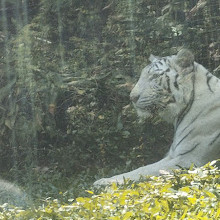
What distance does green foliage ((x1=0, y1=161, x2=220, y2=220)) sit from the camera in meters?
3.17

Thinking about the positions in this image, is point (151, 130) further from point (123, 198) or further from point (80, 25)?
point (123, 198)

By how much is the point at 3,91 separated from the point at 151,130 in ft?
5.62

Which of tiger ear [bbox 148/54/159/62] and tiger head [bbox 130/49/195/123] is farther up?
tiger ear [bbox 148/54/159/62]

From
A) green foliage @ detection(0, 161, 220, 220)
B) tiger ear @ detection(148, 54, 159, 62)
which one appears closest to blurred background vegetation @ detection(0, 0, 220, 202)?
tiger ear @ detection(148, 54, 159, 62)

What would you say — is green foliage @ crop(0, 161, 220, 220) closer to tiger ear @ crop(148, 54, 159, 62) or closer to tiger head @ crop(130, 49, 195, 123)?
tiger head @ crop(130, 49, 195, 123)

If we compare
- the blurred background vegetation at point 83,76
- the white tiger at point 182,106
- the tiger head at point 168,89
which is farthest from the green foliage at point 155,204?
the blurred background vegetation at point 83,76

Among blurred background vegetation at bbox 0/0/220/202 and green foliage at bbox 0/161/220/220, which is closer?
green foliage at bbox 0/161/220/220

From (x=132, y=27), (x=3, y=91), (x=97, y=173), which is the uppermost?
(x=132, y=27)

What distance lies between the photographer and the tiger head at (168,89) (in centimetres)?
578

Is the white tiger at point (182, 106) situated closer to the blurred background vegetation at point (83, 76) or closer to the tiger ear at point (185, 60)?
the tiger ear at point (185, 60)

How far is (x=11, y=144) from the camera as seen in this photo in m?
7.34

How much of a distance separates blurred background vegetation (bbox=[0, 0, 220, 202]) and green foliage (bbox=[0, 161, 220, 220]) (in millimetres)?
2451

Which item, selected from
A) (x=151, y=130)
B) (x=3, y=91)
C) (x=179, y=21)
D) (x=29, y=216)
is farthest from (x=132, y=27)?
(x=29, y=216)

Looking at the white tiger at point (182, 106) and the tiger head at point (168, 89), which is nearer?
the white tiger at point (182, 106)
